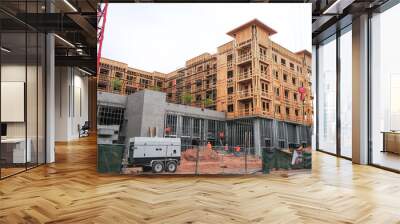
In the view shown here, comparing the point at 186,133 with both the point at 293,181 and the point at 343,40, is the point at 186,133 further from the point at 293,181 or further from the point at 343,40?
the point at 343,40

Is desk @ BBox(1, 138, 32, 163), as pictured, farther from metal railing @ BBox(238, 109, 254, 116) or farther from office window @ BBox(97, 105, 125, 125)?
metal railing @ BBox(238, 109, 254, 116)

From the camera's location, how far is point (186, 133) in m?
6.02

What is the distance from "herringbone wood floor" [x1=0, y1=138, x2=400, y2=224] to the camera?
144 inches

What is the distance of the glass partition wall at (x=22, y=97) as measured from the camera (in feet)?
19.2

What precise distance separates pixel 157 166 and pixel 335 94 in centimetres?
552

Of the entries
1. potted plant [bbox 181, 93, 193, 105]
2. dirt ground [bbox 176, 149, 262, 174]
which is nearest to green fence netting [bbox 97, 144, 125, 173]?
dirt ground [bbox 176, 149, 262, 174]

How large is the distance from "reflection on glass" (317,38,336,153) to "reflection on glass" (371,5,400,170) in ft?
6.37

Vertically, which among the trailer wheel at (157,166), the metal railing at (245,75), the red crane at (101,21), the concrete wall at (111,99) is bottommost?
the trailer wheel at (157,166)

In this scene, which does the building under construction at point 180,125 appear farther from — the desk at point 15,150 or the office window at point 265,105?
the desk at point 15,150

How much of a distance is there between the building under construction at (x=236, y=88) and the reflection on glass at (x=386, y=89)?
1830 millimetres

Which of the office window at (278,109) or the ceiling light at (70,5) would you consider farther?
the ceiling light at (70,5)

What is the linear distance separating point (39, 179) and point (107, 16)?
9.89 feet

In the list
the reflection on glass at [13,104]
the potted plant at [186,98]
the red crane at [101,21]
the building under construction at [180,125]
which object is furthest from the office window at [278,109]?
the reflection on glass at [13,104]

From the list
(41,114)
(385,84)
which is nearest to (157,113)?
(41,114)
